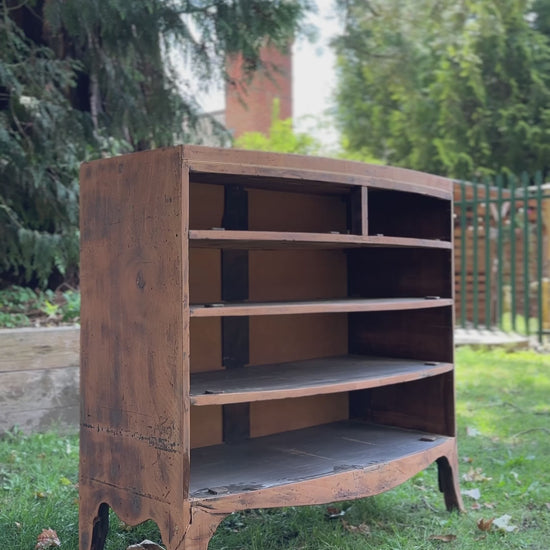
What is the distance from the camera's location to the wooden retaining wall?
477 centimetres

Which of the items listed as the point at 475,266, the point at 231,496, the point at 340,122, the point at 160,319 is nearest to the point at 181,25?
the point at 160,319

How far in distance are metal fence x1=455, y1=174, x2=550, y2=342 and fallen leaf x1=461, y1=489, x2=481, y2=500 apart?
198 inches

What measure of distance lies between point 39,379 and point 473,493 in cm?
273

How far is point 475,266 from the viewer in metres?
9.70

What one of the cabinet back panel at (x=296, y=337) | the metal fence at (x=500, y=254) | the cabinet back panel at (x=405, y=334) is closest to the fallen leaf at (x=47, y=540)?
the cabinet back panel at (x=296, y=337)

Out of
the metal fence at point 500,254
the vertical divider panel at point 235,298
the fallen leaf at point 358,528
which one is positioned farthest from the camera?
the metal fence at point 500,254

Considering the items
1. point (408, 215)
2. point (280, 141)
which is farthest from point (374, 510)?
point (280, 141)

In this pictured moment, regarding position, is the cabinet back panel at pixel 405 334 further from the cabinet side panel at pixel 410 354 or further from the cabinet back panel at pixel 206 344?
the cabinet back panel at pixel 206 344

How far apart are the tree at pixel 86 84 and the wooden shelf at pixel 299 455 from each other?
8.53 ft

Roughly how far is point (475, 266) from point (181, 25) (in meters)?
5.45

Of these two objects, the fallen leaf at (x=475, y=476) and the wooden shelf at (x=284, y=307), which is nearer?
the wooden shelf at (x=284, y=307)

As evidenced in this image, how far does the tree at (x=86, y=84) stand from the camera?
212 inches

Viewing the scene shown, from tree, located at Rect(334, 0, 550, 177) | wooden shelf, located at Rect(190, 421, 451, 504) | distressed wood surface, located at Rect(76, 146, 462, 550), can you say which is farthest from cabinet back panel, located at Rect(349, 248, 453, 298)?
tree, located at Rect(334, 0, 550, 177)

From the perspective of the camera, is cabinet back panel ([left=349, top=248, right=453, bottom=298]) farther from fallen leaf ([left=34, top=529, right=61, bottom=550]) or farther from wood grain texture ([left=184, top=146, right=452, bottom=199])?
fallen leaf ([left=34, top=529, right=61, bottom=550])
